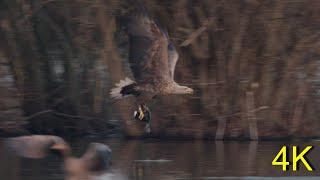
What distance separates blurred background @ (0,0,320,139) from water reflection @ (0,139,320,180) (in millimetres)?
411

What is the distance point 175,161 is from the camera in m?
14.8

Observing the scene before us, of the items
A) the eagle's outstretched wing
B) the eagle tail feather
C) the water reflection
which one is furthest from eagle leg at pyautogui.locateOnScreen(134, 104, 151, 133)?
the eagle's outstretched wing

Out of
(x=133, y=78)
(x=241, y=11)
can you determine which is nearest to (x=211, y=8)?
(x=241, y=11)

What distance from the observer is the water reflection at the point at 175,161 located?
13406 millimetres

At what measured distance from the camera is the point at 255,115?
1716 centimetres

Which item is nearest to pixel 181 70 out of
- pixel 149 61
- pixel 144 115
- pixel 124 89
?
pixel 144 115

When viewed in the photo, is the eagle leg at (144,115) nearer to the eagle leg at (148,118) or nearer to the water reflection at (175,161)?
the eagle leg at (148,118)

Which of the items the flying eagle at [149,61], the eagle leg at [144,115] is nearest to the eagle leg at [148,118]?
the eagle leg at [144,115]

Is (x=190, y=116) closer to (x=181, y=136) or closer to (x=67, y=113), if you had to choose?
(x=181, y=136)

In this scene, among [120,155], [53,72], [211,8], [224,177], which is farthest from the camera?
[53,72]

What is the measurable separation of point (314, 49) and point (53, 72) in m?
4.50

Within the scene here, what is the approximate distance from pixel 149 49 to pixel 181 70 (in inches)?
98.6

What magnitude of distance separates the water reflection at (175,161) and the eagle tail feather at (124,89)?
887mm

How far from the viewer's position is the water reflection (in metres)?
13.4
